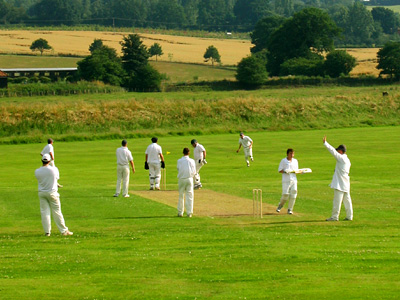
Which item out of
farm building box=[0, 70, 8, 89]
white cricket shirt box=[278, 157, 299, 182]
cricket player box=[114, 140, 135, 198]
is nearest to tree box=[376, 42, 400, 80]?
farm building box=[0, 70, 8, 89]

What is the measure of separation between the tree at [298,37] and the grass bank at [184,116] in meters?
54.1

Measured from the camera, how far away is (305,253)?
17281mm

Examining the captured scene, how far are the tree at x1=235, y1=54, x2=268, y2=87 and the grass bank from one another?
2903 centimetres

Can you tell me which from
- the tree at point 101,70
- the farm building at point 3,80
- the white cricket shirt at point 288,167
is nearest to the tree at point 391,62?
the tree at point 101,70

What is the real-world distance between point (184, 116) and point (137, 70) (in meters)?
38.3

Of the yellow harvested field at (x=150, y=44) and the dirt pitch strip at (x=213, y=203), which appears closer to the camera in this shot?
the dirt pitch strip at (x=213, y=203)

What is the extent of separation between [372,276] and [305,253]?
2.46 m

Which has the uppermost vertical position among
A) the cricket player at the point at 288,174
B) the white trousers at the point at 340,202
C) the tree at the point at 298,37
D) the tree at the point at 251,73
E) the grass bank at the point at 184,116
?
the tree at the point at 298,37

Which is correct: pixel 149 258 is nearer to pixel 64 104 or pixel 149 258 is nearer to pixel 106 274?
pixel 106 274

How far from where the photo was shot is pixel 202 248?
1809 cm

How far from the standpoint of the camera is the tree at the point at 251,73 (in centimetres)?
10788

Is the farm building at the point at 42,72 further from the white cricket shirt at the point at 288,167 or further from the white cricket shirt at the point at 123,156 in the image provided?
the white cricket shirt at the point at 288,167

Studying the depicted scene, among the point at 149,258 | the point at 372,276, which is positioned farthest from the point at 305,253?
the point at 149,258

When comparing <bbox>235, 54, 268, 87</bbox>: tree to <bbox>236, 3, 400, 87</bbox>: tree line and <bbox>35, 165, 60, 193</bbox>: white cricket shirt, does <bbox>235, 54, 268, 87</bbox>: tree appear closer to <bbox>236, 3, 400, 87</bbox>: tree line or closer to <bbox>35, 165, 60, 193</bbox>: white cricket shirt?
<bbox>236, 3, 400, 87</bbox>: tree line
